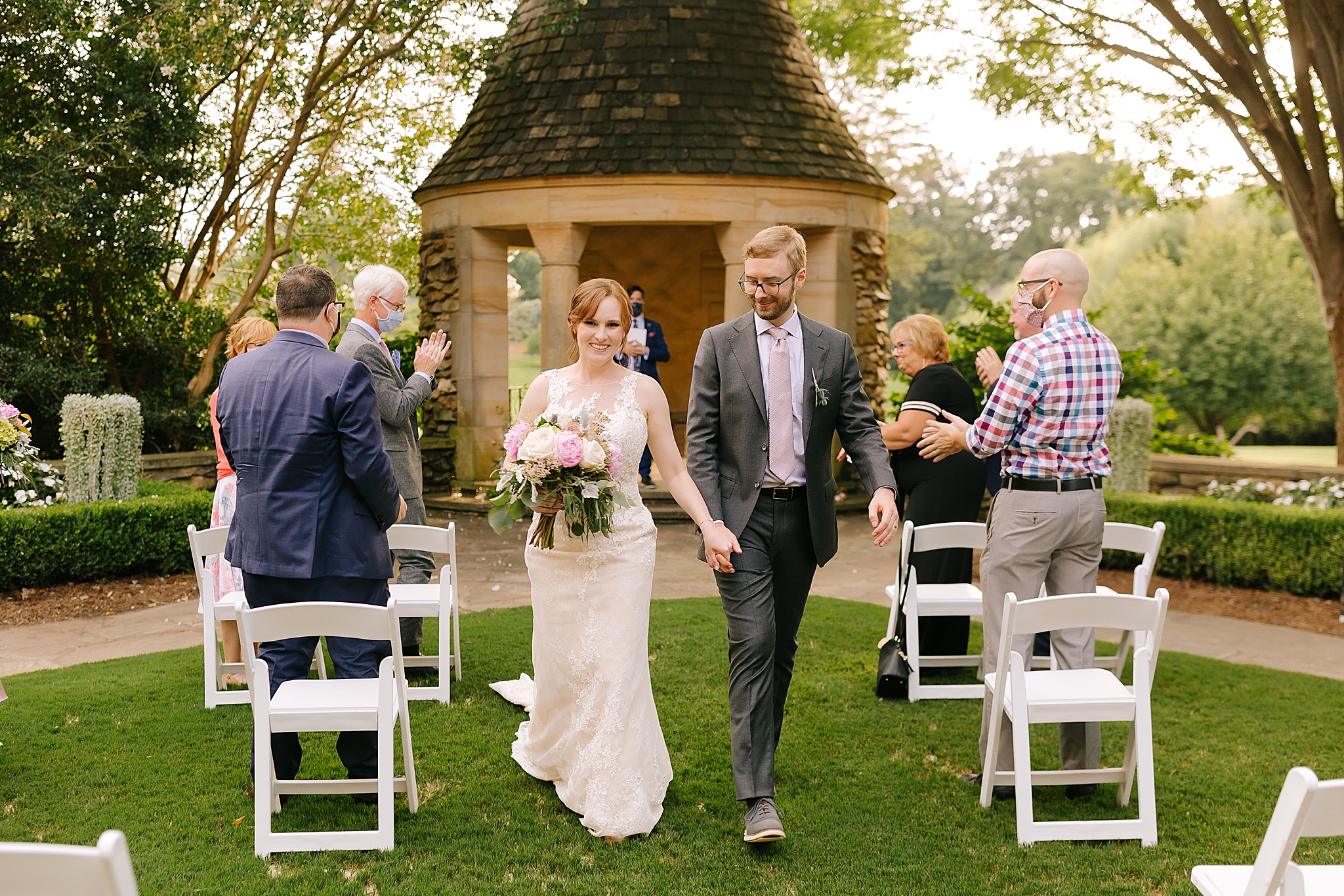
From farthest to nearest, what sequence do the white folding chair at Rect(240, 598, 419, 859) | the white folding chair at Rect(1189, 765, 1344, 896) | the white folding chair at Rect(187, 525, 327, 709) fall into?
1. the white folding chair at Rect(187, 525, 327, 709)
2. the white folding chair at Rect(240, 598, 419, 859)
3. the white folding chair at Rect(1189, 765, 1344, 896)

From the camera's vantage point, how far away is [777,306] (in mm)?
4078

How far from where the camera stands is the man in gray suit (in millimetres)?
5754

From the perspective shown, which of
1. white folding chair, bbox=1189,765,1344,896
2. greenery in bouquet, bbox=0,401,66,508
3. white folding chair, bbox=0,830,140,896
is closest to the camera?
white folding chair, bbox=0,830,140,896

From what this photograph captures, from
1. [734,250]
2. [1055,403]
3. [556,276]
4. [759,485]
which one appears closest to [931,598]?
[1055,403]

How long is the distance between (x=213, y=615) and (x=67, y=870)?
389 cm

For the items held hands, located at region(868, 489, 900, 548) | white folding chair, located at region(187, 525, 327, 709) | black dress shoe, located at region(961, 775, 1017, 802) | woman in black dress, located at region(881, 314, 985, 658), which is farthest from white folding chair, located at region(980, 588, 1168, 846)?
white folding chair, located at region(187, 525, 327, 709)

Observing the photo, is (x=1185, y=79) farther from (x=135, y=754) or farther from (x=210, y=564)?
(x=135, y=754)

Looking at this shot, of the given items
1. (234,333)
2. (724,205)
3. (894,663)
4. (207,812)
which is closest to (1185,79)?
(724,205)

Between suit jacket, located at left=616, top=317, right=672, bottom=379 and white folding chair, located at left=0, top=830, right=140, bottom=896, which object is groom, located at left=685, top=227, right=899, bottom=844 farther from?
suit jacket, located at left=616, top=317, right=672, bottom=379

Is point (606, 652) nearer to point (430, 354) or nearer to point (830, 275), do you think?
point (430, 354)

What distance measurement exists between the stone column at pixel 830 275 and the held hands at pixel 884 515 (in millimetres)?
8923

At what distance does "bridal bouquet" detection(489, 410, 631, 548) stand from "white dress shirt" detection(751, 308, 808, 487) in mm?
639

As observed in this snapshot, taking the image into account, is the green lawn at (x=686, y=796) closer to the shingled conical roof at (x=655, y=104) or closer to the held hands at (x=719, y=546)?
the held hands at (x=719, y=546)

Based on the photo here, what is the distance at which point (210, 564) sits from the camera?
604 centimetres
